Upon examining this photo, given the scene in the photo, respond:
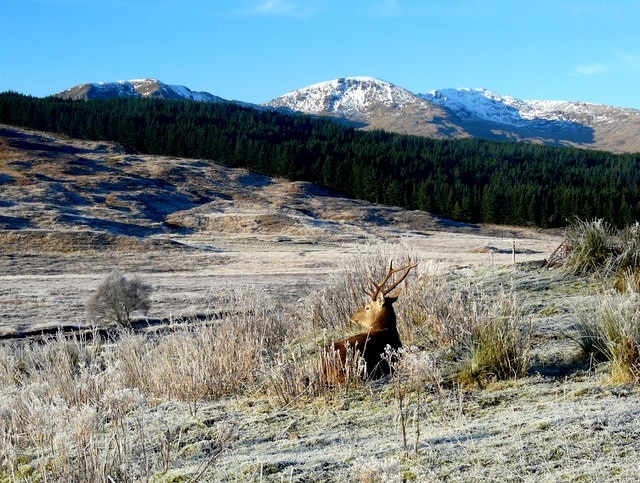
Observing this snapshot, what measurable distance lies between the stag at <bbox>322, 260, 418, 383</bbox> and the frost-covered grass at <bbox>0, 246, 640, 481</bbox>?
0.15 m

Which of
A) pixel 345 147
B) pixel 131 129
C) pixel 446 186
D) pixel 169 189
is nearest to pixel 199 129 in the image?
pixel 131 129

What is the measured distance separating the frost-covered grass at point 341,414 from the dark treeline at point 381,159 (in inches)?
2534

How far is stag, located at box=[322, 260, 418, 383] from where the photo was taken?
5.09 metres

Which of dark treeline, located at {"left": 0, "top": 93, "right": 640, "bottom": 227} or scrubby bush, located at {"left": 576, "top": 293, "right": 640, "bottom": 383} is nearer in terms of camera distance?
scrubby bush, located at {"left": 576, "top": 293, "right": 640, "bottom": 383}

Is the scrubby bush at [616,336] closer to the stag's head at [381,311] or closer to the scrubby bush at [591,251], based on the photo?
the stag's head at [381,311]

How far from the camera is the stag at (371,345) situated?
5.09m

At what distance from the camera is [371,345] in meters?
5.50

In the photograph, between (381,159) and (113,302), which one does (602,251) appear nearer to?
(113,302)

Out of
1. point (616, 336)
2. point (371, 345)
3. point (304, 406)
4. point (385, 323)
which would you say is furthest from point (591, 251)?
point (304, 406)

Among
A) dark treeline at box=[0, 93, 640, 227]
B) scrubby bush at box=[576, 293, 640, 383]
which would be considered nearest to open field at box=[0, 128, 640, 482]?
scrubby bush at box=[576, 293, 640, 383]

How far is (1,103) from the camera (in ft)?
285

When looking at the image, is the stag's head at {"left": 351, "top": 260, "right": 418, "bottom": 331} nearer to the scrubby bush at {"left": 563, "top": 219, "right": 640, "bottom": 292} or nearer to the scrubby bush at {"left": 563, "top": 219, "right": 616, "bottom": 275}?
the scrubby bush at {"left": 563, "top": 219, "right": 640, "bottom": 292}

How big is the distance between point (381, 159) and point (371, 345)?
251 feet

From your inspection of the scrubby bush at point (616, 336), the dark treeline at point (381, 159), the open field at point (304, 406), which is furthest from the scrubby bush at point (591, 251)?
the dark treeline at point (381, 159)
